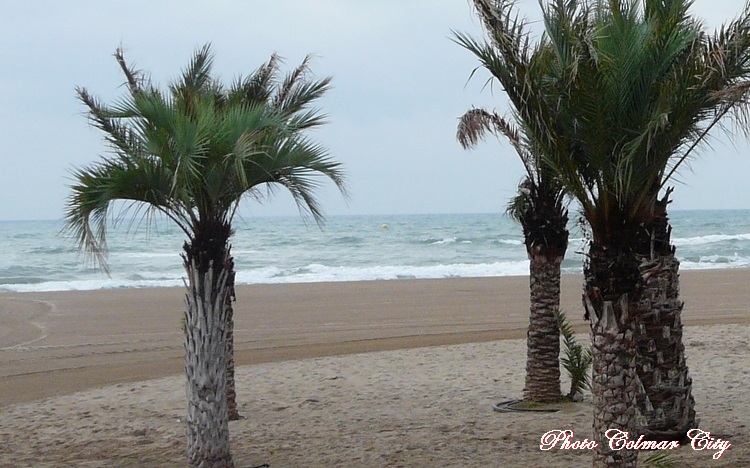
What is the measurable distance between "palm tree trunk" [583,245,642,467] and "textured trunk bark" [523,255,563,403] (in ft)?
10.2

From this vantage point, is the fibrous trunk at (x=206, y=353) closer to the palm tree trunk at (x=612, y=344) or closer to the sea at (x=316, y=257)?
the palm tree trunk at (x=612, y=344)

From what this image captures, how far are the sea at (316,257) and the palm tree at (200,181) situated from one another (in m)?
14.6

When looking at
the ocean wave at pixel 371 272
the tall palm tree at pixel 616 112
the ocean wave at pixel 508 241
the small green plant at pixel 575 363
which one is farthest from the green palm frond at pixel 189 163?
the ocean wave at pixel 508 241

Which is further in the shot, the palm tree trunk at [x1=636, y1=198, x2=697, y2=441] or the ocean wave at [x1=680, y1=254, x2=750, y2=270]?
the ocean wave at [x1=680, y1=254, x2=750, y2=270]

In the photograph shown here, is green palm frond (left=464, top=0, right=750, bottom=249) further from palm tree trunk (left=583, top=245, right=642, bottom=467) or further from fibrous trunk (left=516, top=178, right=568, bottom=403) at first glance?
fibrous trunk (left=516, top=178, right=568, bottom=403)

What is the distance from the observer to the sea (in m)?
32.4

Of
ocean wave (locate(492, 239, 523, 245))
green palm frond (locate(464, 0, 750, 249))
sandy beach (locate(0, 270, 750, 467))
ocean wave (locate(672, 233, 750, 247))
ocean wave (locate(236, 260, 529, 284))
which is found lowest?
sandy beach (locate(0, 270, 750, 467))

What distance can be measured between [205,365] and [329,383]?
15.5ft

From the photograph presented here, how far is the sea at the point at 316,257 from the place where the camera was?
1277 inches

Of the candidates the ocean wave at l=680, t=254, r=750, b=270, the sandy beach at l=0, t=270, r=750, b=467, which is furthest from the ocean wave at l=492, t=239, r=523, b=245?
the sandy beach at l=0, t=270, r=750, b=467

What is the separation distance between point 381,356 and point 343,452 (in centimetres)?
585

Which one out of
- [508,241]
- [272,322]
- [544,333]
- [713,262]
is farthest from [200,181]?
[508,241]

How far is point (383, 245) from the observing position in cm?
5081

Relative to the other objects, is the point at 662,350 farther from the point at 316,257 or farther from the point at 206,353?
the point at 316,257
